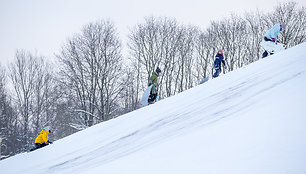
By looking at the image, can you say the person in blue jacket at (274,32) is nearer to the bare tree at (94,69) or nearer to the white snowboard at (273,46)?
the white snowboard at (273,46)

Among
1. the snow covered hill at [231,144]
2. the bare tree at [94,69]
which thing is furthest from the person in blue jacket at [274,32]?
the bare tree at [94,69]

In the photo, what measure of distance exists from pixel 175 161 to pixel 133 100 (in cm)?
2337

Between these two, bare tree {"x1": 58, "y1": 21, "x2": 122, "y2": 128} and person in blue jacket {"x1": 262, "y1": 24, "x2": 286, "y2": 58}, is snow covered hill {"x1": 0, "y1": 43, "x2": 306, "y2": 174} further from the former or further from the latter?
bare tree {"x1": 58, "y1": 21, "x2": 122, "y2": 128}

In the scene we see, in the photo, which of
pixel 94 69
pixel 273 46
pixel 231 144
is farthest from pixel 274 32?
pixel 94 69

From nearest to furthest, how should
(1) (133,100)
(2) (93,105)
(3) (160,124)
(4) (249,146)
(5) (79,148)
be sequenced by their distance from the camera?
(4) (249,146), (3) (160,124), (5) (79,148), (2) (93,105), (1) (133,100)

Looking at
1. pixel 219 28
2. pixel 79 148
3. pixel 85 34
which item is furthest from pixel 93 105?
pixel 79 148

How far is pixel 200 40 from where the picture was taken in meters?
27.8

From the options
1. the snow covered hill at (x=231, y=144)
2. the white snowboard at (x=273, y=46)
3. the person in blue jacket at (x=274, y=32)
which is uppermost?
the person in blue jacket at (x=274, y=32)

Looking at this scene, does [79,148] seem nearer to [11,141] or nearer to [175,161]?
[175,161]

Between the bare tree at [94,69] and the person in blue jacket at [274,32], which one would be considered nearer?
the person in blue jacket at [274,32]

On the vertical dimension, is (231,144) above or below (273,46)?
below

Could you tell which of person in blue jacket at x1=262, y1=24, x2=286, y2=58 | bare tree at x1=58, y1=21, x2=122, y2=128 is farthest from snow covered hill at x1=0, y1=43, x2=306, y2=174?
bare tree at x1=58, y1=21, x2=122, y2=128

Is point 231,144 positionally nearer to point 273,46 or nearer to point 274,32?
point 274,32

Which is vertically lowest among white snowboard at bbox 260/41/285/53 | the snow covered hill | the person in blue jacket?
the snow covered hill
